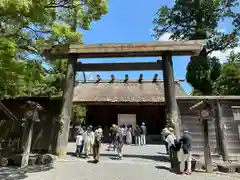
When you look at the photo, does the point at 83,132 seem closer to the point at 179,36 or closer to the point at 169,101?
the point at 169,101

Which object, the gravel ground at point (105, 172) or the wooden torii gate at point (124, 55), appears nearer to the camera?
the gravel ground at point (105, 172)

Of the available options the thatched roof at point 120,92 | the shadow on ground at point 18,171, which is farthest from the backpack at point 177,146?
the thatched roof at point 120,92

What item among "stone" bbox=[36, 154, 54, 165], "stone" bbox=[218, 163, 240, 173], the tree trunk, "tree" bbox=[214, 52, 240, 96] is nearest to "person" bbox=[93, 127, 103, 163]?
"stone" bbox=[36, 154, 54, 165]

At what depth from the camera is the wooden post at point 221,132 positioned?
8.99 m

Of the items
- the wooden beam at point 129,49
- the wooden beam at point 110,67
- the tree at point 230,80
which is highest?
the tree at point 230,80

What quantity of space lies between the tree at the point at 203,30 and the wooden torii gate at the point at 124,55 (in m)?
7.91

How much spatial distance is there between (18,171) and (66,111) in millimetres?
3250

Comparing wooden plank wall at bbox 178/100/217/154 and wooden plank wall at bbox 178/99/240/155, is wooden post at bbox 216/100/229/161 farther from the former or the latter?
wooden plank wall at bbox 178/100/217/154

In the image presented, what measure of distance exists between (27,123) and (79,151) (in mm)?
2806

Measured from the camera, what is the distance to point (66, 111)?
941 centimetres

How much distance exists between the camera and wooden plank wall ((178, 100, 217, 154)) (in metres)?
9.51

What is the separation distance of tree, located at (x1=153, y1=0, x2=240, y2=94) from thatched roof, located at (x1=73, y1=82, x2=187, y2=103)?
273 centimetres

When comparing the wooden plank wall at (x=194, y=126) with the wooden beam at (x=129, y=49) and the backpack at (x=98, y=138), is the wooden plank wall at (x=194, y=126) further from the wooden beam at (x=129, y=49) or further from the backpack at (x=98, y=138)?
the backpack at (x=98, y=138)

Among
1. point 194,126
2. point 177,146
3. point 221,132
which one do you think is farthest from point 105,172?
point 221,132
